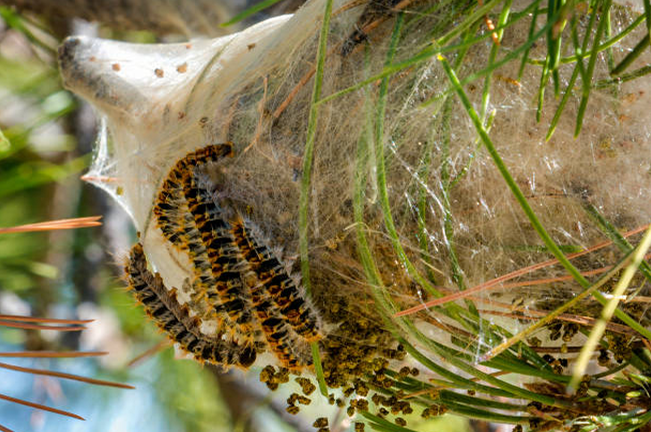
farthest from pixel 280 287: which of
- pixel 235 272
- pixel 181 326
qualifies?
pixel 181 326

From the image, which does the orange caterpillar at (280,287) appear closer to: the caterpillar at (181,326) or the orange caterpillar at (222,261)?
the orange caterpillar at (222,261)

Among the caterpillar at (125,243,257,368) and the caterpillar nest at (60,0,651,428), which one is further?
the caterpillar at (125,243,257,368)

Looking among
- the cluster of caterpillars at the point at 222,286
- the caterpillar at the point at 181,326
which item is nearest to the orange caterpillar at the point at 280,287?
the cluster of caterpillars at the point at 222,286

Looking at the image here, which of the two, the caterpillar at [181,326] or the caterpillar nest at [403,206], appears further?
the caterpillar at [181,326]

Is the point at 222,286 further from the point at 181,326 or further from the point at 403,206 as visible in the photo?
the point at 403,206

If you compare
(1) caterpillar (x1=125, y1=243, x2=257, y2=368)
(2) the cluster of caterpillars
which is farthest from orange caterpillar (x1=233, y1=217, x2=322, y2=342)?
(1) caterpillar (x1=125, y1=243, x2=257, y2=368)

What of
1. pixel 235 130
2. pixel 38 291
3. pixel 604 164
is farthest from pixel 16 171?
pixel 604 164

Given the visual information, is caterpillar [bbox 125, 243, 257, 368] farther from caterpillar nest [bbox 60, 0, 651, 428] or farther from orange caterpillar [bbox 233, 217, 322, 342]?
orange caterpillar [bbox 233, 217, 322, 342]

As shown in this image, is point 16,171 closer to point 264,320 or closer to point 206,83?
point 206,83
